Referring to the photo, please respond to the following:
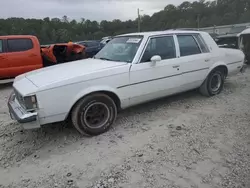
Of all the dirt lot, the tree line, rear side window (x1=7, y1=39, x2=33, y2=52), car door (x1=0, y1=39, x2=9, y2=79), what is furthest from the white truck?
the tree line

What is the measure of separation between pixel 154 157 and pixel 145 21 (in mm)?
64065

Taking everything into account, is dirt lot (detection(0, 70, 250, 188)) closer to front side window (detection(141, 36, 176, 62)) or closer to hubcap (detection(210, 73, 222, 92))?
hubcap (detection(210, 73, 222, 92))

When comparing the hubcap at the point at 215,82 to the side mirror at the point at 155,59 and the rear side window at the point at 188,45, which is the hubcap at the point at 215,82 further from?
the side mirror at the point at 155,59

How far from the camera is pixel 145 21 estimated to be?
64.0 meters

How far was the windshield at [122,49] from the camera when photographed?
4480mm

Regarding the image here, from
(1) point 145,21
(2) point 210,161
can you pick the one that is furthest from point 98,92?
(1) point 145,21

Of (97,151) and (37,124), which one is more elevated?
(37,124)

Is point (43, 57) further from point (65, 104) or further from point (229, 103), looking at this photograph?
point (229, 103)

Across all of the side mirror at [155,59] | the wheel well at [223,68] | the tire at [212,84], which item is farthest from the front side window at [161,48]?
the wheel well at [223,68]

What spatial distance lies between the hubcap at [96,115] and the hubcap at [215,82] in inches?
113

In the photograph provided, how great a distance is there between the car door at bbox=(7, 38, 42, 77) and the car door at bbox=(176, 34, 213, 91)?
5706mm

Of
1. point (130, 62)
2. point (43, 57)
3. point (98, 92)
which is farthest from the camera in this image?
point (43, 57)

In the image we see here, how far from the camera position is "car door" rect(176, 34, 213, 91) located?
4992mm

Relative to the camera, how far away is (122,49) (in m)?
4.74
